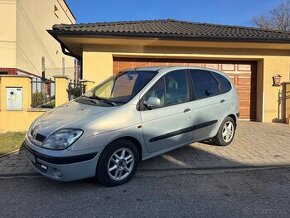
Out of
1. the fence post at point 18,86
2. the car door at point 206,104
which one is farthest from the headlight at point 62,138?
the fence post at point 18,86

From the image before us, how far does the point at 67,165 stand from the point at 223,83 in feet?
12.6

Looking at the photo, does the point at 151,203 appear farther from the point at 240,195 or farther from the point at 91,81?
the point at 91,81

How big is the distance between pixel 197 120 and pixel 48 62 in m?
21.8

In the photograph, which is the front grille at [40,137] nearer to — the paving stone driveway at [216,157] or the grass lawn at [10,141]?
the paving stone driveway at [216,157]

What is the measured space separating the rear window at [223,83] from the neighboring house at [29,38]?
45.1ft

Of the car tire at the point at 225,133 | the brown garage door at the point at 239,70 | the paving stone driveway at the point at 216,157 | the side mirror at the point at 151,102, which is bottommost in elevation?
the paving stone driveway at the point at 216,157

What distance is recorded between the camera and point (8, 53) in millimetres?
17312

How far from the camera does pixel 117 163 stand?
4.48 meters

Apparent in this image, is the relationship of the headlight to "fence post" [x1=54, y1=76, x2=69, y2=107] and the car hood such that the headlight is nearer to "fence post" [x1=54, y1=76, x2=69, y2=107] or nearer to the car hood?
the car hood

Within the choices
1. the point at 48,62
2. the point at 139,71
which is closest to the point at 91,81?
the point at 139,71

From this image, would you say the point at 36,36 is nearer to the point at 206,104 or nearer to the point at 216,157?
the point at 206,104

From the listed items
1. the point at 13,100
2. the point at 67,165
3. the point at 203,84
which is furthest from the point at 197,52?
the point at 67,165

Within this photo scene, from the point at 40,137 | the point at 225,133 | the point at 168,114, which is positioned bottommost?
the point at 225,133

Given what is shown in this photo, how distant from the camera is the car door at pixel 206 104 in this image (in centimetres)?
567
